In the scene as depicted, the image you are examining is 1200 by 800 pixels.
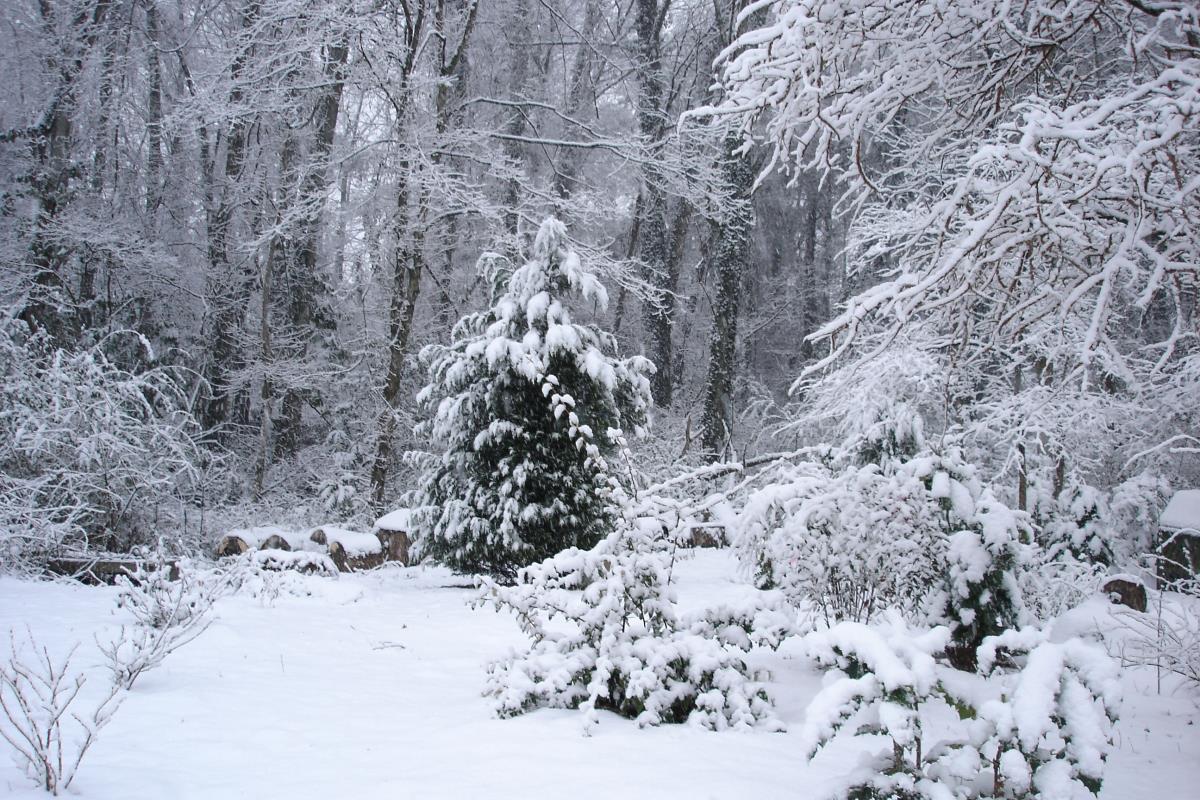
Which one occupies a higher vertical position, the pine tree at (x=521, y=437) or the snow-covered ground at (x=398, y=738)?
the pine tree at (x=521, y=437)

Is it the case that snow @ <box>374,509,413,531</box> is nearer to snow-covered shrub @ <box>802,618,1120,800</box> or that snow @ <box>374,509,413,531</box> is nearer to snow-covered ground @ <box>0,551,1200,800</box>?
snow-covered ground @ <box>0,551,1200,800</box>

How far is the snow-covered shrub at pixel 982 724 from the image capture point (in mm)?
1797

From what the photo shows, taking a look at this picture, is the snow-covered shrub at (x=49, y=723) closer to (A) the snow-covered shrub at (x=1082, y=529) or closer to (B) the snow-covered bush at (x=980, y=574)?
(B) the snow-covered bush at (x=980, y=574)

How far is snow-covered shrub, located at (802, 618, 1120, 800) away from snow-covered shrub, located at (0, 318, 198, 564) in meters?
6.85

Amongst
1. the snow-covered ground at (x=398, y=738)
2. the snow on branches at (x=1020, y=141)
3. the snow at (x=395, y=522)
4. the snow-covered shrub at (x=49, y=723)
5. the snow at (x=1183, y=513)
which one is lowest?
the snow-covered ground at (x=398, y=738)

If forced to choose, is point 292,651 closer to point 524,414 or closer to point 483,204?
point 524,414

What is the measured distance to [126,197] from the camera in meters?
13.9

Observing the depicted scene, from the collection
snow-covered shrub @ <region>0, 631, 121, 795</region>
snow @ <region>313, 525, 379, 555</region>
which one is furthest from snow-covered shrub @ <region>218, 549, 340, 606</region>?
snow-covered shrub @ <region>0, 631, 121, 795</region>

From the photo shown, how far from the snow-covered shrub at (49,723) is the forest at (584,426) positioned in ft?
0.11

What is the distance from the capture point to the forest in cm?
262

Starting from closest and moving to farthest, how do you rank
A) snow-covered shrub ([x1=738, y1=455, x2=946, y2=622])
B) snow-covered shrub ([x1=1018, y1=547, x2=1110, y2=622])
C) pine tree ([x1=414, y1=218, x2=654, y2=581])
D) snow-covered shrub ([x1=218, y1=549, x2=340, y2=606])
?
1. snow-covered shrub ([x1=738, y1=455, x2=946, y2=622])
2. snow-covered shrub ([x1=1018, y1=547, x2=1110, y2=622])
3. snow-covered shrub ([x1=218, y1=549, x2=340, y2=606])
4. pine tree ([x1=414, y1=218, x2=654, y2=581])

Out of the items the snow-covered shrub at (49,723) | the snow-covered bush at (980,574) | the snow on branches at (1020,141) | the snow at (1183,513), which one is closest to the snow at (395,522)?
the snow-covered shrub at (49,723)

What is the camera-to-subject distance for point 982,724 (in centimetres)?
193

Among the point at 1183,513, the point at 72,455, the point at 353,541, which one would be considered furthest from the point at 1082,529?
the point at 72,455
